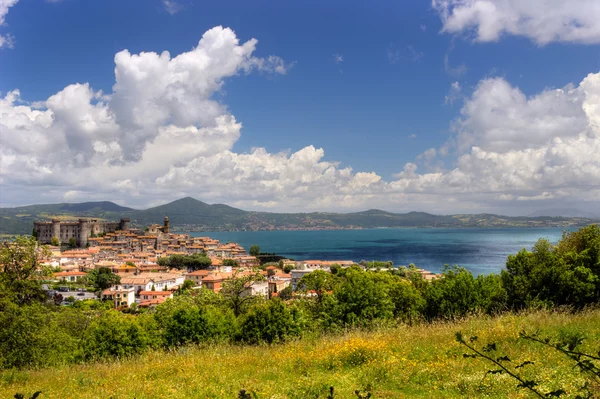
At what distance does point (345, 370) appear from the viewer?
796 cm

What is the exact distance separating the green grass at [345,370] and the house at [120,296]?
55673 millimetres

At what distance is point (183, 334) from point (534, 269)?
17.6 metres

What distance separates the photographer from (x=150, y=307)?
56062mm

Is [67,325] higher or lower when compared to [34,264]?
lower

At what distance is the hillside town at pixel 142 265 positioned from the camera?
207 feet

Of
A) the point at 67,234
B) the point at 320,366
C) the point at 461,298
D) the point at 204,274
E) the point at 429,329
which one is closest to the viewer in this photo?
the point at 320,366

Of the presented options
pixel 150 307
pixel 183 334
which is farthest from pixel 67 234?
pixel 183 334

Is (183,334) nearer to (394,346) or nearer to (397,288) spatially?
(394,346)

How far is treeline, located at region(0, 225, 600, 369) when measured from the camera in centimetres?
1519

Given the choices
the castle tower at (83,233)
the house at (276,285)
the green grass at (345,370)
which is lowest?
the house at (276,285)

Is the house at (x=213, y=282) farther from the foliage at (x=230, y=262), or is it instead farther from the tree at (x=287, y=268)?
the foliage at (x=230, y=262)

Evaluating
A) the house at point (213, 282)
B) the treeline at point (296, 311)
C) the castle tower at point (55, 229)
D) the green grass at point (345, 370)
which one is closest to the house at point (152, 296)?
the house at point (213, 282)

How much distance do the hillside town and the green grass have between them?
2110 cm

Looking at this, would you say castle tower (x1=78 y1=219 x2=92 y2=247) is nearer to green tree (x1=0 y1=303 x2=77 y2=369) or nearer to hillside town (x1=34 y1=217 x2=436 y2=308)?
hillside town (x1=34 y1=217 x2=436 y2=308)
